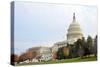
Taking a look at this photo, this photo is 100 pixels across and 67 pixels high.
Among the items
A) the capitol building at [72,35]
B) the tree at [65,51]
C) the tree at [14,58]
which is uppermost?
the capitol building at [72,35]

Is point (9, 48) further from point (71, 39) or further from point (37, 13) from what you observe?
point (71, 39)

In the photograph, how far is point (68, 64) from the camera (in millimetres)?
1828

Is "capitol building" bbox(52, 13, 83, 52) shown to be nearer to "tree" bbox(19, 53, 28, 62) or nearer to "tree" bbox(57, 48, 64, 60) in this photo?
"tree" bbox(57, 48, 64, 60)

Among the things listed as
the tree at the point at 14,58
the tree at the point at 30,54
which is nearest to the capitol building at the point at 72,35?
the tree at the point at 30,54

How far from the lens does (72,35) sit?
1.84 m

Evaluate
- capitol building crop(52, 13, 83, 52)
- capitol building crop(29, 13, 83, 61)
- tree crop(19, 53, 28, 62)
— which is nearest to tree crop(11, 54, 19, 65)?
tree crop(19, 53, 28, 62)

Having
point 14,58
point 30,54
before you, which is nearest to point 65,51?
point 30,54

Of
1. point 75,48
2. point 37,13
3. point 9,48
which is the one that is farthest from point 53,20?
point 9,48

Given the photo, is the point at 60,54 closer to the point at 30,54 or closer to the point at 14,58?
the point at 30,54

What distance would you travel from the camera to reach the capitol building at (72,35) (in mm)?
1793

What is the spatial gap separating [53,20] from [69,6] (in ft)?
0.66

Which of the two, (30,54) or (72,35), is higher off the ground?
(72,35)

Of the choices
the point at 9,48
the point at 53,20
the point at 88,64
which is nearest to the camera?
the point at 9,48

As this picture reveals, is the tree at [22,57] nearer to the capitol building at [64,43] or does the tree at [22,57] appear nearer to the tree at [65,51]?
the capitol building at [64,43]
